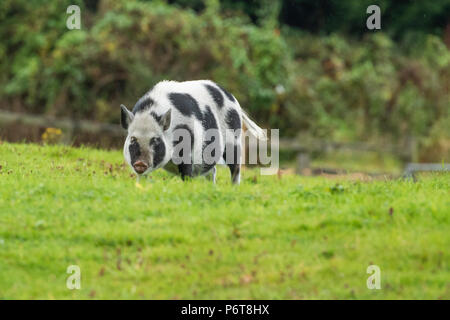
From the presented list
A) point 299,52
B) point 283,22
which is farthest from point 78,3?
point 283,22

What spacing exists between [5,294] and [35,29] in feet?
54.8

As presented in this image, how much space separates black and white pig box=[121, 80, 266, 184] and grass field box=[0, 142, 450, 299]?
1.98 feet

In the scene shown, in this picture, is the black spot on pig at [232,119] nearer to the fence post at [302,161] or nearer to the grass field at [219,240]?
the grass field at [219,240]

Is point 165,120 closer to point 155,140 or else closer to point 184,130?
point 155,140

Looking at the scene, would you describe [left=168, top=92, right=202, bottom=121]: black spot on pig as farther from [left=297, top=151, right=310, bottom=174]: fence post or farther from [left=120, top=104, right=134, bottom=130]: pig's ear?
[left=297, top=151, right=310, bottom=174]: fence post

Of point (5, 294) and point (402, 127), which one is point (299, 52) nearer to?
point (402, 127)

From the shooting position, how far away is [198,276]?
24.6 ft

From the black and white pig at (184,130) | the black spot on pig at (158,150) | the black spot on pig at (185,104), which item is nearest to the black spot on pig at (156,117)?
the black and white pig at (184,130)

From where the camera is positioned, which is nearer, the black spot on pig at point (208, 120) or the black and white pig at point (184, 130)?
the black and white pig at point (184, 130)

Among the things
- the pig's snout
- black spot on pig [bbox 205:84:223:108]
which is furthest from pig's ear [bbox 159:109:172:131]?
black spot on pig [bbox 205:84:223:108]

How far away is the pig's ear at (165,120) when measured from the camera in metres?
10.2

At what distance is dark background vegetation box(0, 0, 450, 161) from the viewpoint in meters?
20.2

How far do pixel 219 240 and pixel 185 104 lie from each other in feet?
10.8

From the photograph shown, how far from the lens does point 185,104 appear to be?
1089cm
